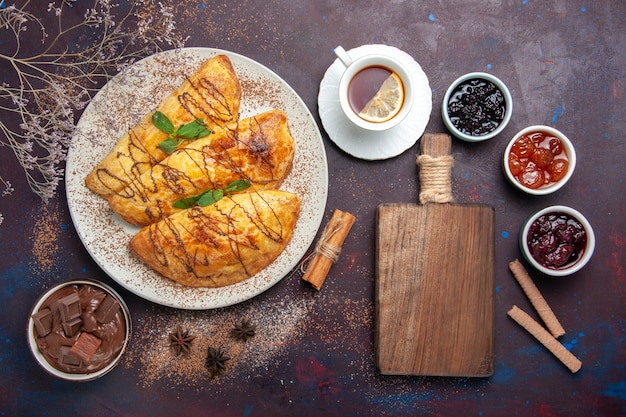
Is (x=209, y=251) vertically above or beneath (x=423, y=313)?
above

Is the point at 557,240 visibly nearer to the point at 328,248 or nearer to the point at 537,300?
the point at 537,300

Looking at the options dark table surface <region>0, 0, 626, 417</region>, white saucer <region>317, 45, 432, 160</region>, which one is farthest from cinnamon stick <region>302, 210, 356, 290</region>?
white saucer <region>317, 45, 432, 160</region>

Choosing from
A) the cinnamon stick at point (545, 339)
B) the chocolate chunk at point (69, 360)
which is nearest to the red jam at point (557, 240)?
the cinnamon stick at point (545, 339)

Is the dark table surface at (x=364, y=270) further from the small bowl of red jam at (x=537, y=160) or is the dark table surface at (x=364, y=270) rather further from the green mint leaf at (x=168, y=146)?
the green mint leaf at (x=168, y=146)

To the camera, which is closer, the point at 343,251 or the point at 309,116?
the point at 309,116

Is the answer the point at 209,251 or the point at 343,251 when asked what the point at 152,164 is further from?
the point at 343,251

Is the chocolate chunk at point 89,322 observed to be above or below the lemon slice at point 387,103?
below

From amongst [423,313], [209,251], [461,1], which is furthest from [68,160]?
[461,1]

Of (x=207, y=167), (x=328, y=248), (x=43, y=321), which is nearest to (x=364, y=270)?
(x=328, y=248)
